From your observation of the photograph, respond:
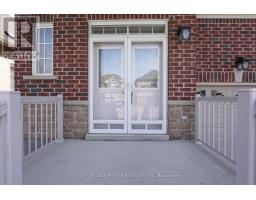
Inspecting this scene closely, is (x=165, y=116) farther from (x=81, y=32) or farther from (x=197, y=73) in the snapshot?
(x=81, y=32)

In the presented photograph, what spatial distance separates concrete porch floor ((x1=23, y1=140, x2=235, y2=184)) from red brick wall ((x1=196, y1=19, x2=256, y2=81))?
232 cm

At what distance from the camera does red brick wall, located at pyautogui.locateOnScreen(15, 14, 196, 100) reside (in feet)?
19.6

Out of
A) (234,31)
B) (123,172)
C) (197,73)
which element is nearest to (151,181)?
(123,172)

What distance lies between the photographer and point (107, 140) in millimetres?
5922

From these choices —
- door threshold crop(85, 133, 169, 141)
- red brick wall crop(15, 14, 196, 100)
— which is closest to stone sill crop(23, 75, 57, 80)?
red brick wall crop(15, 14, 196, 100)

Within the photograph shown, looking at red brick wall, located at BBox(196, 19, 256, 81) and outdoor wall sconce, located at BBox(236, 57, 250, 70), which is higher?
red brick wall, located at BBox(196, 19, 256, 81)

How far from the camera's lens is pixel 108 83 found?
625 centimetres

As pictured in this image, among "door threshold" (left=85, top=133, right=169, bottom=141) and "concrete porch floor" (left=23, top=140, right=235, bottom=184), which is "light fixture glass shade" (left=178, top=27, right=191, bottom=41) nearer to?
"door threshold" (left=85, top=133, right=169, bottom=141)

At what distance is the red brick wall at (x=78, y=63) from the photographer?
19.6 ft

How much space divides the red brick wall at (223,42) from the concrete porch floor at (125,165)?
2.32 m

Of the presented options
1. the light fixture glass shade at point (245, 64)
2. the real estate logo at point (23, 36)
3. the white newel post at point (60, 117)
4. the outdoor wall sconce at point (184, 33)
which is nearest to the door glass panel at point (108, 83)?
the white newel post at point (60, 117)

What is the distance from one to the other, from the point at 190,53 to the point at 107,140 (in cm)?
270

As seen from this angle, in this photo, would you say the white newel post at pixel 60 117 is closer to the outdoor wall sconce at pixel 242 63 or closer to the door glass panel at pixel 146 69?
the door glass panel at pixel 146 69

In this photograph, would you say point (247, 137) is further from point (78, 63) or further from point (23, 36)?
point (23, 36)
